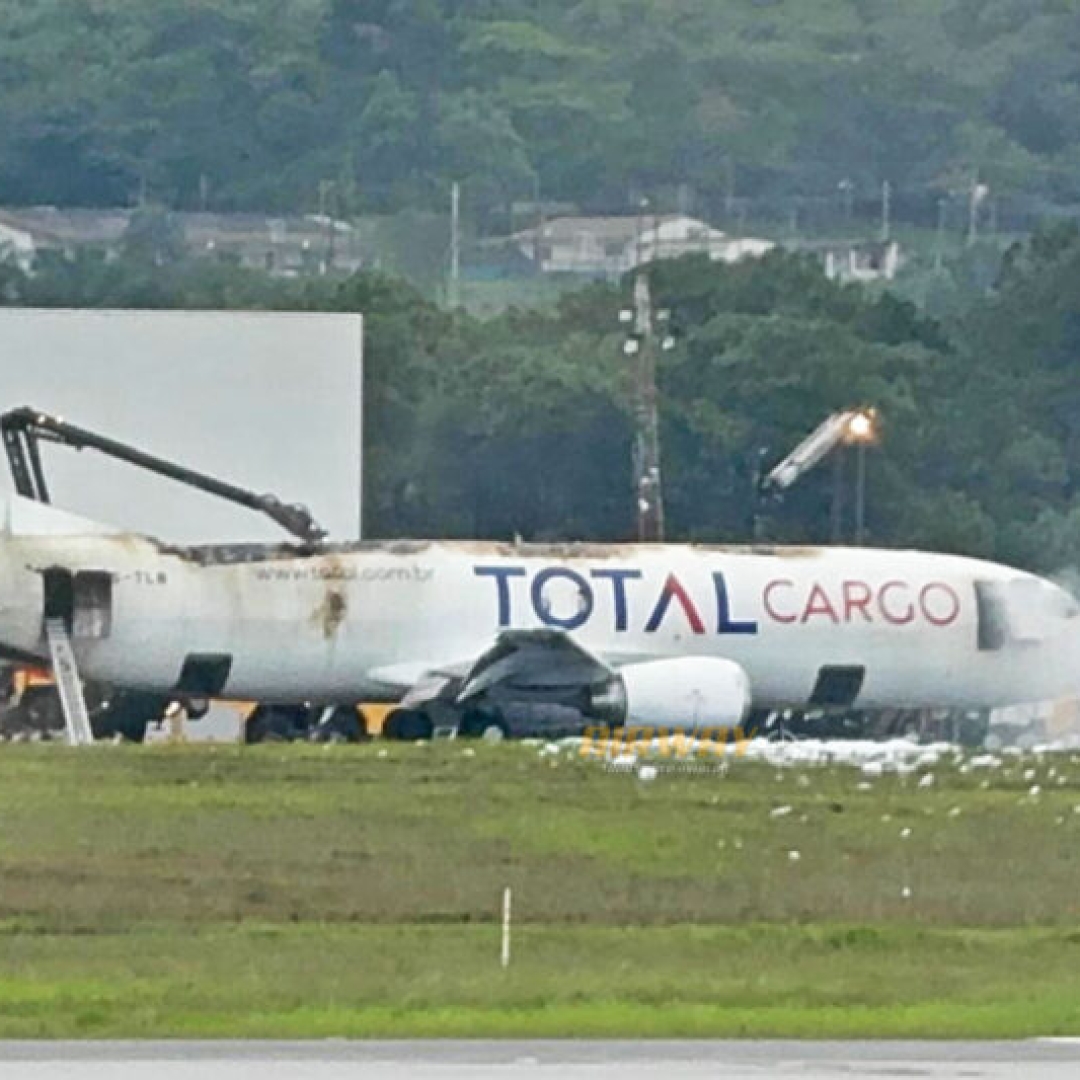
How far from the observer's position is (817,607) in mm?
57406

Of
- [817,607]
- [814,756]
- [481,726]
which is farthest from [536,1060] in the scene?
[817,607]

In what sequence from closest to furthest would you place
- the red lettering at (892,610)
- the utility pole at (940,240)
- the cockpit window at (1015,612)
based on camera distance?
the red lettering at (892,610) < the cockpit window at (1015,612) < the utility pole at (940,240)

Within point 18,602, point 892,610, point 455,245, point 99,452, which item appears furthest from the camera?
point 455,245

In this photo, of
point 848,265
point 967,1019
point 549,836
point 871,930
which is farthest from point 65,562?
point 848,265

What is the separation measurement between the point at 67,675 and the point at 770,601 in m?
9.29

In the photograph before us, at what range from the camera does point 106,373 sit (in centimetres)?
6494

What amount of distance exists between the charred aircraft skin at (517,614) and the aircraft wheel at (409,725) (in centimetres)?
33

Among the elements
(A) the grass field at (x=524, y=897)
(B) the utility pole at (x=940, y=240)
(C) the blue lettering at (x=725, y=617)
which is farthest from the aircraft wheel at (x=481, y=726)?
(B) the utility pole at (x=940, y=240)

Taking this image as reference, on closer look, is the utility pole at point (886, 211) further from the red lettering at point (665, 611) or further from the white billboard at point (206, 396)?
the red lettering at point (665, 611)

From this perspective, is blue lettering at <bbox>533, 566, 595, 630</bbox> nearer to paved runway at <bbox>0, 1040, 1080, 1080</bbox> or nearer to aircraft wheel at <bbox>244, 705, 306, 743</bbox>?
aircraft wheel at <bbox>244, 705, 306, 743</bbox>

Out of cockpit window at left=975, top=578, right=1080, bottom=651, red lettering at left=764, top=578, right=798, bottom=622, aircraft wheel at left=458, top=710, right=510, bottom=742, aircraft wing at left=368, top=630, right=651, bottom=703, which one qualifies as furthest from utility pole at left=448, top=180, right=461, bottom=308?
aircraft wing at left=368, top=630, right=651, bottom=703

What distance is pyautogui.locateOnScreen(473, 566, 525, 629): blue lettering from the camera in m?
56.4

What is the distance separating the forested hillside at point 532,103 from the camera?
141000 mm

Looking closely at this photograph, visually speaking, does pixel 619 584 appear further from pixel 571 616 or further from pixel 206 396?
pixel 206 396
